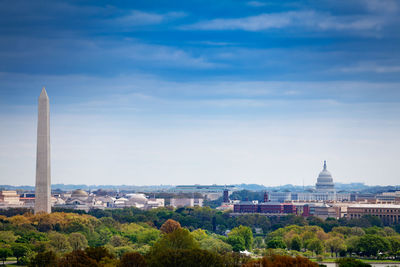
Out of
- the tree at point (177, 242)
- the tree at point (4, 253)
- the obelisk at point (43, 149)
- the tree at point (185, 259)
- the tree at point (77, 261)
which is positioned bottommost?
the tree at point (4, 253)

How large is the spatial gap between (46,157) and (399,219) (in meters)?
88.0

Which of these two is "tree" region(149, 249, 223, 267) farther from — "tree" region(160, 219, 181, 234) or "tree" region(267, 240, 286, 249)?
"tree" region(160, 219, 181, 234)

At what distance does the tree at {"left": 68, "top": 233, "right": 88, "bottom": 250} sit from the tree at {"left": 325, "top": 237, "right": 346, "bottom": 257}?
3217 cm

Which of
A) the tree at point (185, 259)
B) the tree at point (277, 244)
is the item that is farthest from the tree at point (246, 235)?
the tree at point (185, 259)

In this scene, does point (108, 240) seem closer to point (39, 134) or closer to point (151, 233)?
point (151, 233)

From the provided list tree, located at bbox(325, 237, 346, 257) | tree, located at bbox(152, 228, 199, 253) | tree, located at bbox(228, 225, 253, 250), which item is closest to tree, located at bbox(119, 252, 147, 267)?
tree, located at bbox(152, 228, 199, 253)

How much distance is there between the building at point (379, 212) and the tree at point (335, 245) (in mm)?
69134

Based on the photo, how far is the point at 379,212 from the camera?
19088cm

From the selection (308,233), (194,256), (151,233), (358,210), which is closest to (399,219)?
(358,210)

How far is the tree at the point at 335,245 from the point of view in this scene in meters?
114

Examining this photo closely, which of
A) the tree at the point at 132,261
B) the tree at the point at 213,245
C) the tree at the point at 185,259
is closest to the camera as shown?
the tree at the point at 185,259

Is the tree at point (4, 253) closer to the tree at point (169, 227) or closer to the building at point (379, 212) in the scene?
the tree at point (169, 227)

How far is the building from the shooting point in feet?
614

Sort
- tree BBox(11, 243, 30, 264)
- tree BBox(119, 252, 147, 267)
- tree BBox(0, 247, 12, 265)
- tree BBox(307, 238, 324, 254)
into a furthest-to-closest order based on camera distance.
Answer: tree BBox(307, 238, 324, 254), tree BBox(11, 243, 30, 264), tree BBox(0, 247, 12, 265), tree BBox(119, 252, 147, 267)
